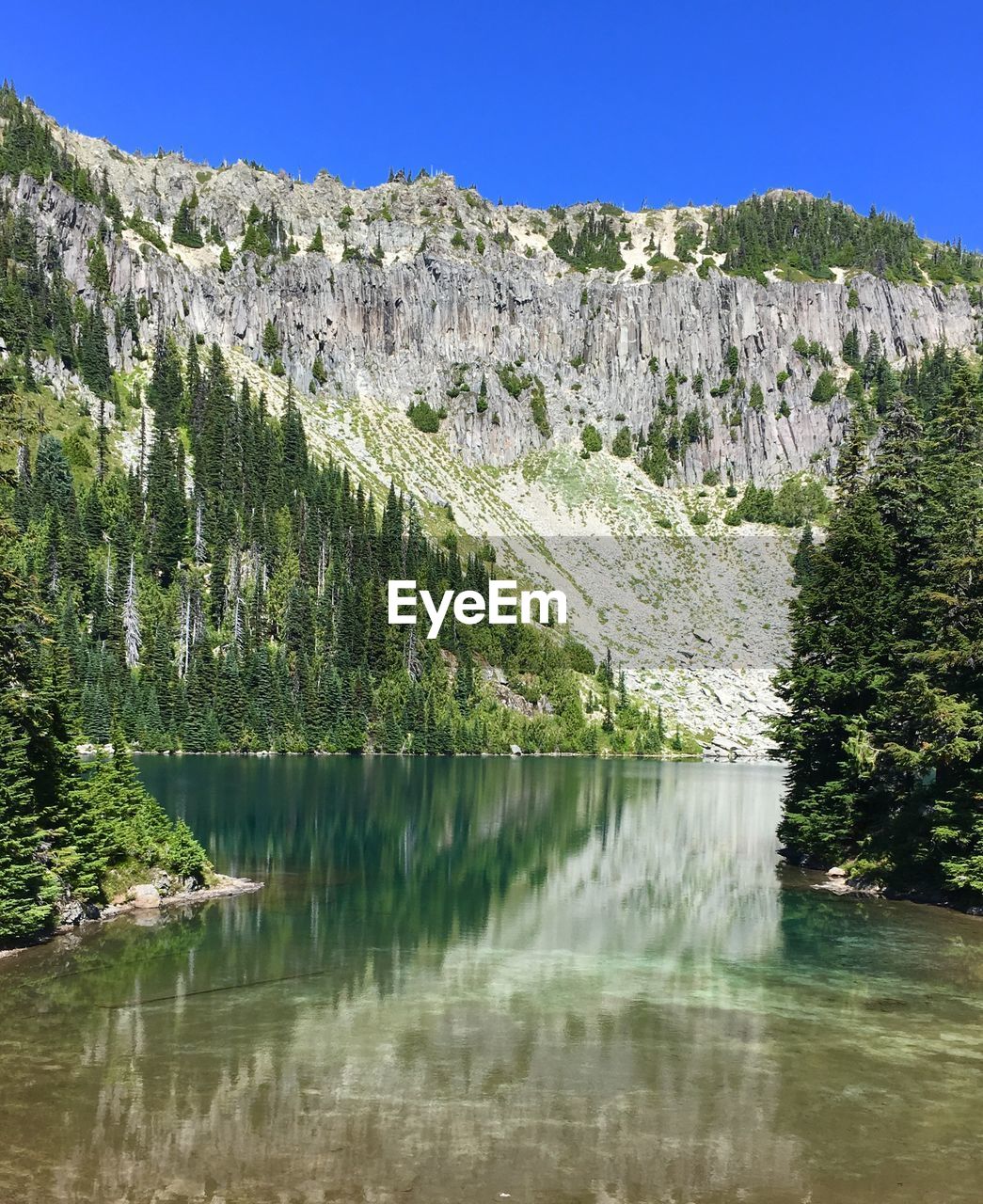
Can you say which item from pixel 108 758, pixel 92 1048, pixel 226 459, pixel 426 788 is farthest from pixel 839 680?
pixel 226 459

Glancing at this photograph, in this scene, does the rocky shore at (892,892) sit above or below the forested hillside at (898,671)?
below

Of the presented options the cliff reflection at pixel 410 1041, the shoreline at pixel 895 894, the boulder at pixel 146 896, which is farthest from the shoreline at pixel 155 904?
the shoreline at pixel 895 894

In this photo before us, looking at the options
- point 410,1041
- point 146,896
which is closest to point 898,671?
point 410,1041

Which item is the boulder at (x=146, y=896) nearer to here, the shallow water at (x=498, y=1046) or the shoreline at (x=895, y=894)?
the shallow water at (x=498, y=1046)

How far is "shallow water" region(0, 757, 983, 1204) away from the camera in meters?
17.5

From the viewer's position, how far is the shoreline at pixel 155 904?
3369cm

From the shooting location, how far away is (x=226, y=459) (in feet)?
610

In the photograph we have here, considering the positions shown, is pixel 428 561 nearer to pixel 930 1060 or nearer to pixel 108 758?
pixel 108 758

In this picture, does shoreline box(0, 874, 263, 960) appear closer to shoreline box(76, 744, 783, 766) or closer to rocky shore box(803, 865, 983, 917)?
rocky shore box(803, 865, 983, 917)

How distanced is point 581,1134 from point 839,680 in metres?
37.8

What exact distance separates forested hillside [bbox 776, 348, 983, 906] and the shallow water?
3835 mm

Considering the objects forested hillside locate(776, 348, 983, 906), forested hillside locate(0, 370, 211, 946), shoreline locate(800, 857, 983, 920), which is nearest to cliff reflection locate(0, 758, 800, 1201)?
forested hillside locate(0, 370, 211, 946)

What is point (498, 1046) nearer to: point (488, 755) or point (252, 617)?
point (488, 755)

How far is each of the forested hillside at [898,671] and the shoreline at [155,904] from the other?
29.5m
